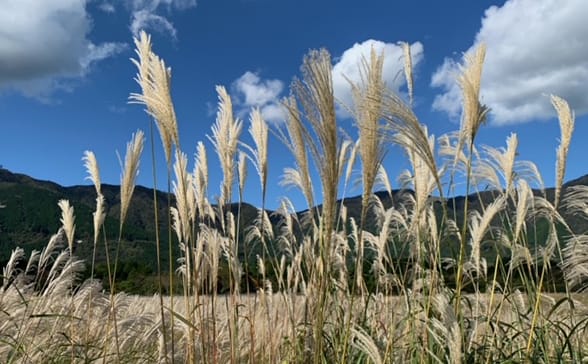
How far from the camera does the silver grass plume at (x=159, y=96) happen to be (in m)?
2.44

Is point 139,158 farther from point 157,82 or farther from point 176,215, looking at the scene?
point 176,215

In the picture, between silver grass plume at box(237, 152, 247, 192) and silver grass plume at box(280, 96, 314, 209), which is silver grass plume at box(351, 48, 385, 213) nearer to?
silver grass plume at box(280, 96, 314, 209)

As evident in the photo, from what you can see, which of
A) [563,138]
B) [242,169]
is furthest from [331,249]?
[563,138]

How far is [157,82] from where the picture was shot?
2480mm

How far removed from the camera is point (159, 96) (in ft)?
8.07

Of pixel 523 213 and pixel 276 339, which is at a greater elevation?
pixel 523 213

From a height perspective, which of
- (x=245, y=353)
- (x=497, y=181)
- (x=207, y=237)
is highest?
(x=497, y=181)

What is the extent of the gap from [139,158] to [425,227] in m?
2.27

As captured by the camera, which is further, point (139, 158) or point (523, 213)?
point (523, 213)

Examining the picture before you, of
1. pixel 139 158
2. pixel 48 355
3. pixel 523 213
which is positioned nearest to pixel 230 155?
pixel 139 158

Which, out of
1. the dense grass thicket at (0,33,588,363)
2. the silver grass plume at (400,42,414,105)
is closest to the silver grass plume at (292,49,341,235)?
the dense grass thicket at (0,33,588,363)

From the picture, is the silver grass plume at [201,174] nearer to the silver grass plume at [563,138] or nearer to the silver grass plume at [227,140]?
the silver grass plume at [227,140]

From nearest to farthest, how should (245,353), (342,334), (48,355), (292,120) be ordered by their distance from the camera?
1. (292,120)
2. (342,334)
3. (48,355)
4. (245,353)

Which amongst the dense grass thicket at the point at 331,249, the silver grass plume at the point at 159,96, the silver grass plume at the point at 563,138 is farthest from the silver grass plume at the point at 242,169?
the silver grass plume at the point at 563,138
